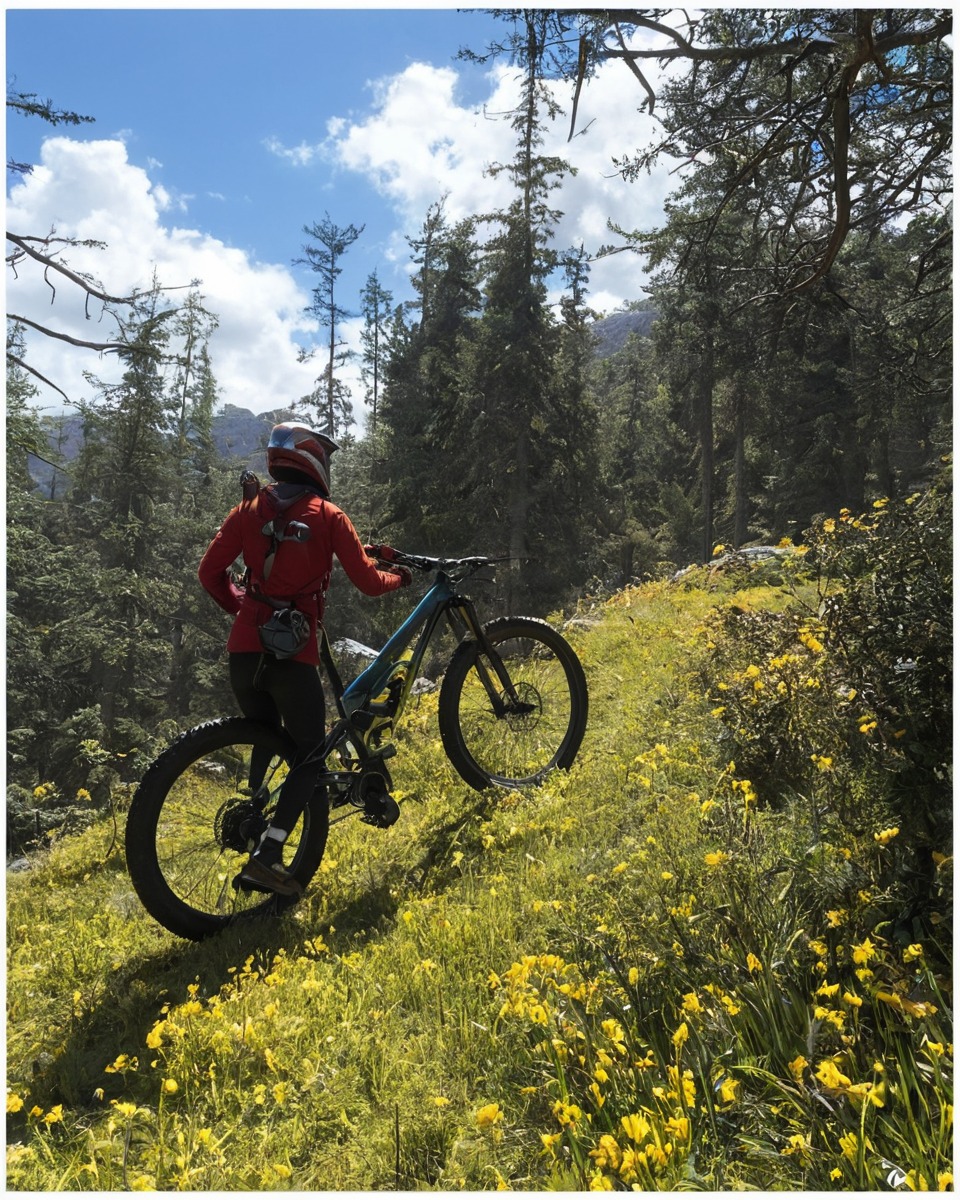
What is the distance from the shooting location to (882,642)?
2.88 meters

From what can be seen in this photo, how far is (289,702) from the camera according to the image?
12.3 ft

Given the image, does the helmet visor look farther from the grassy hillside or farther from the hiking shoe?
the grassy hillside

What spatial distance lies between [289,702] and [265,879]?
0.90 metres

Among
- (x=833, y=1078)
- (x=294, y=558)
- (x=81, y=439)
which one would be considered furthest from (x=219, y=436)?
(x=833, y=1078)

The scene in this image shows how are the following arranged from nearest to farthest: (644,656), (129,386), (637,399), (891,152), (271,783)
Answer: (271,783) → (891,152) → (644,656) → (129,386) → (637,399)

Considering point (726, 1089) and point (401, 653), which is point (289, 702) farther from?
point (726, 1089)

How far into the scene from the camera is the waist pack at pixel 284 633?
3.54 meters

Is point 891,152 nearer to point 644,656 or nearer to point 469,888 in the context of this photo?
point 644,656

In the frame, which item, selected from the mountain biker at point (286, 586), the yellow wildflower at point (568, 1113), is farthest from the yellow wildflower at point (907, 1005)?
the mountain biker at point (286, 586)

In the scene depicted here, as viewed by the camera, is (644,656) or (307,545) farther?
(644,656)

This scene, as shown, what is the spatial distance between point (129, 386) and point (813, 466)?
26.3 metres

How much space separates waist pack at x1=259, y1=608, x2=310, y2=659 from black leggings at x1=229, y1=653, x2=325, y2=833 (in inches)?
6.4

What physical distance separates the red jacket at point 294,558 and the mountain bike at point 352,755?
0.50 metres

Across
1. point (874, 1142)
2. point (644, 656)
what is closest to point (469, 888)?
point (874, 1142)
